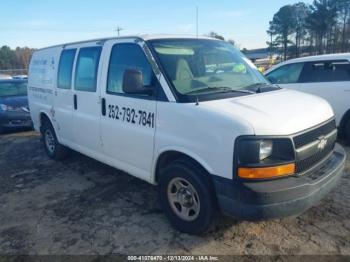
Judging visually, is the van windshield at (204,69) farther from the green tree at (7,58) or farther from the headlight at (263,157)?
the green tree at (7,58)

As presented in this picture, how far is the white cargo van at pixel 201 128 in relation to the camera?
2.86 metres

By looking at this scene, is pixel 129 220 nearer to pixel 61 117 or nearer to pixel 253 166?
pixel 253 166

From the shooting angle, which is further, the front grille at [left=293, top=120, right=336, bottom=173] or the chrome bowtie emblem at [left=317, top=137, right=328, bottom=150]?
the chrome bowtie emblem at [left=317, top=137, right=328, bottom=150]

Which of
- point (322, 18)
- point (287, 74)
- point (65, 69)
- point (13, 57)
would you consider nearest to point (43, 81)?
point (65, 69)

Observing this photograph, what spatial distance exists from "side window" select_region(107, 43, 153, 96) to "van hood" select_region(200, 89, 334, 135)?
0.89 m

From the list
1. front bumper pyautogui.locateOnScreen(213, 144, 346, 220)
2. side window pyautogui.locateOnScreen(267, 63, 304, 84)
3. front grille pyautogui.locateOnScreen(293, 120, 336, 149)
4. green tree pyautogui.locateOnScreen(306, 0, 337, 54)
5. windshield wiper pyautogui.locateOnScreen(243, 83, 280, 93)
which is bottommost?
front bumper pyautogui.locateOnScreen(213, 144, 346, 220)

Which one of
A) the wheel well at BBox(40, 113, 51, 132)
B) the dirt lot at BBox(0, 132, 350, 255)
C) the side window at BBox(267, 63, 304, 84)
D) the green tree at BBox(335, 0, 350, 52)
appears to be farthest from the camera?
the green tree at BBox(335, 0, 350, 52)

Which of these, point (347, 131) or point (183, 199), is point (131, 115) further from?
point (347, 131)

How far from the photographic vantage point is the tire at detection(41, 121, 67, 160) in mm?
6148

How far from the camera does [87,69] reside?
15.5 ft

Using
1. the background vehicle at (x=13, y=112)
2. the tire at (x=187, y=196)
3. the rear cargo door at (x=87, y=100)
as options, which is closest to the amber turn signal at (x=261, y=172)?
the tire at (x=187, y=196)

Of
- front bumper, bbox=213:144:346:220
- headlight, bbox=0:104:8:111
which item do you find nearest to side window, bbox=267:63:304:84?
front bumper, bbox=213:144:346:220

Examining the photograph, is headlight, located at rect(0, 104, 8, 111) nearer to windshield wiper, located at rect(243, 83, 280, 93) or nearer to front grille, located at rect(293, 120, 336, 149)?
windshield wiper, located at rect(243, 83, 280, 93)

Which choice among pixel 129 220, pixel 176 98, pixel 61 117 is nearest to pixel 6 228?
pixel 129 220
